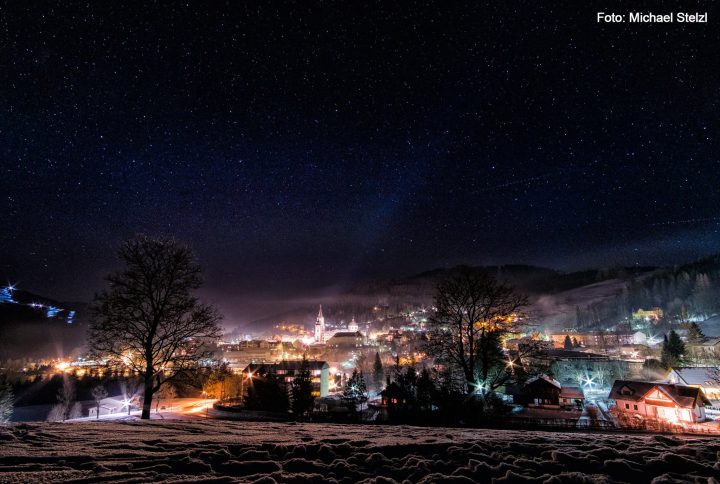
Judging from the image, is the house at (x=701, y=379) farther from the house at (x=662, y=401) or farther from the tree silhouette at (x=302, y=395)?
the tree silhouette at (x=302, y=395)

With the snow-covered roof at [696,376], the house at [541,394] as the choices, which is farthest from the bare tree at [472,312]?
the snow-covered roof at [696,376]

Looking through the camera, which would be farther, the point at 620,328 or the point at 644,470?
the point at 620,328

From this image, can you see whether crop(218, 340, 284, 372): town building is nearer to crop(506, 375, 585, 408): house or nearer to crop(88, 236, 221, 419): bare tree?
crop(506, 375, 585, 408): house

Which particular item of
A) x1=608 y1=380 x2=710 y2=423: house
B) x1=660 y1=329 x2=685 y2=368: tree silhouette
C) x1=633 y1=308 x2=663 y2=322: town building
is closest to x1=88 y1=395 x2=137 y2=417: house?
x1=608 y1=380 x2=710 y2=423: house

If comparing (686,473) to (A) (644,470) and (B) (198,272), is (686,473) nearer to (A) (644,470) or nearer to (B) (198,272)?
(A) (644,470)

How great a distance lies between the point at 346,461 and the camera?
6516mm

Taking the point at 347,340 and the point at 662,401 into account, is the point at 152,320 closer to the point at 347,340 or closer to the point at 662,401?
the point at 662,401

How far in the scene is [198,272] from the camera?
15.7 meters

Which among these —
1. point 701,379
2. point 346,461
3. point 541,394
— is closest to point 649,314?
point 701,379

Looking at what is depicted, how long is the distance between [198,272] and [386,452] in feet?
40.1

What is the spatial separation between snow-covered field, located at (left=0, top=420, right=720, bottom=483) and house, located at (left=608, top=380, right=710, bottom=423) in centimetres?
3557

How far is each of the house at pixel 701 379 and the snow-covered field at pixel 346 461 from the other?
4786 centimetres

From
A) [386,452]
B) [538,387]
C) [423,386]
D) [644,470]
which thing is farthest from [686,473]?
[538,387]

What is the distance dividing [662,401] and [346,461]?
144ft
